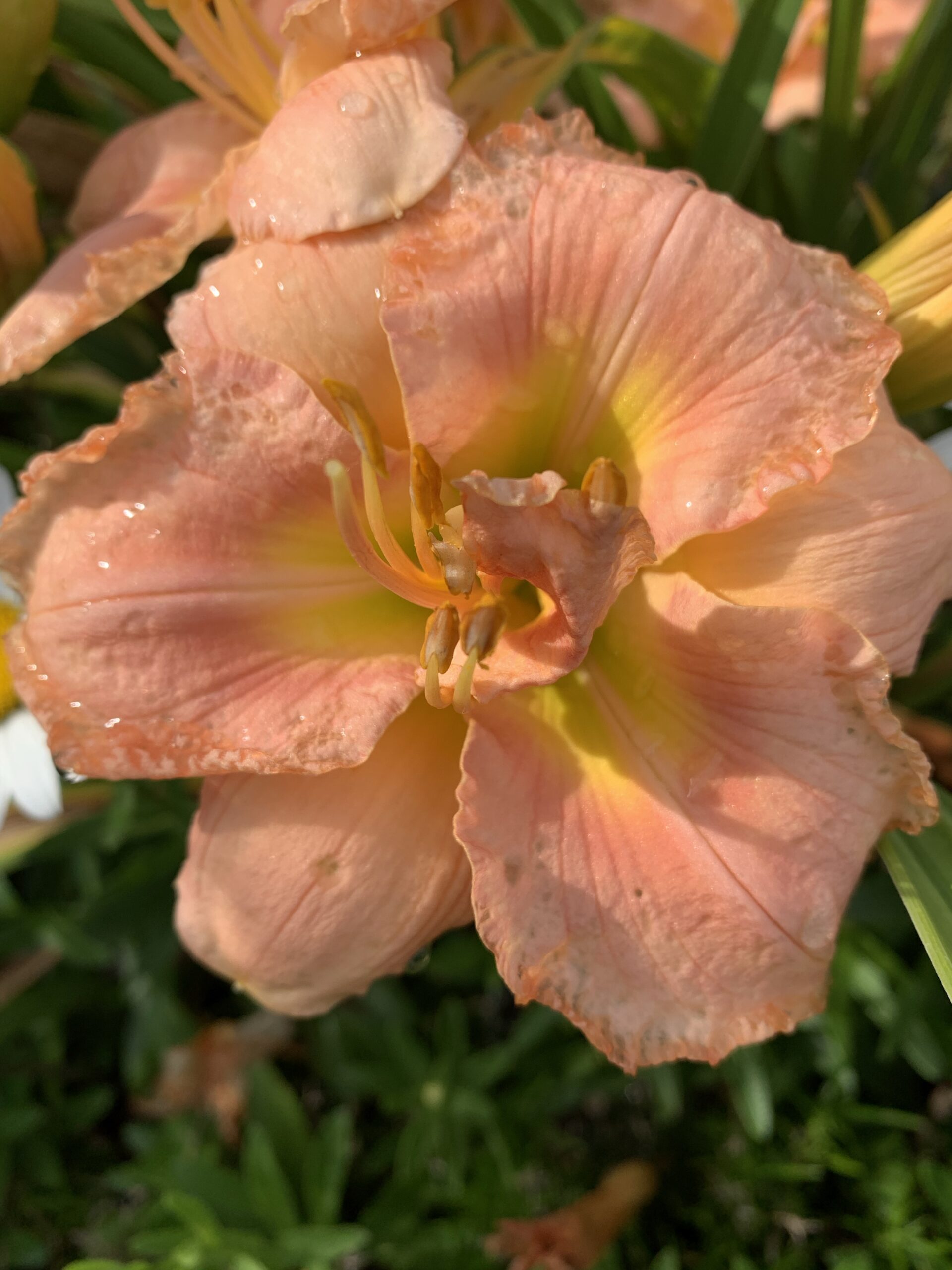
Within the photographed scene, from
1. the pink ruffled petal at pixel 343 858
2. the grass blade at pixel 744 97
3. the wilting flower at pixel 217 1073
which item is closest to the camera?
the pink ruffled petal at pixel 343 858

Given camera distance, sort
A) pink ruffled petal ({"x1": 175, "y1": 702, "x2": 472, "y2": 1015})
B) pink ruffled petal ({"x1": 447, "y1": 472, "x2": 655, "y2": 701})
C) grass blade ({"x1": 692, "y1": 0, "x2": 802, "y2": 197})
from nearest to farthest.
→ pink ruffled petal ({"x1": 447, "y1": 472, "x2": 655, "y2": 701}) < pink ruffled petal ({"x1": 175, "y1": 702, "x2": 472, "y2": 1015}) < grass blade ({"x1": 692, "y1": 0, "x2": 802, "y2": 197})

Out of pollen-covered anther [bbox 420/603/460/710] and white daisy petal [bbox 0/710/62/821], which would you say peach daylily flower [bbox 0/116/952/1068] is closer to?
pollen-covered anther [bbox 420/603/460/710]

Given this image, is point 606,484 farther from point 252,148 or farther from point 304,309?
point 252,148

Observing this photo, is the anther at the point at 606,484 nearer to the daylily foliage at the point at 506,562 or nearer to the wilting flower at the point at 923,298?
the daylily foliage at the point at 506,562

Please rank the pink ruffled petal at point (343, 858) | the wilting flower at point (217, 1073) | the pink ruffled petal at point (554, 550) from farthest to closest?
the wilting flower at point (217, 1073), the pink ruffled petal at point (343, 858), the pink ruffled petal at point (554, 550)

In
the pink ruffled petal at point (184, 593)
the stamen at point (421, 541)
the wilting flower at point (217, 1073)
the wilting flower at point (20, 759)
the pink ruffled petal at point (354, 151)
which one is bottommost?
the wilting flower at point (217, 1073)

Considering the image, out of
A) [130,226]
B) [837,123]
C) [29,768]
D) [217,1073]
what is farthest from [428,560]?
[217,1073]

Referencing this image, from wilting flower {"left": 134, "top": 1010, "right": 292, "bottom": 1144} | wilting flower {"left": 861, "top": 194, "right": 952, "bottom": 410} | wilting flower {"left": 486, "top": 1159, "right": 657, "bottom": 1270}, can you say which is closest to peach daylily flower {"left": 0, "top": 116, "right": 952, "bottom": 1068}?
wilting flower {"left": 861, "top": 194, "right": 952, "bottom": 410}

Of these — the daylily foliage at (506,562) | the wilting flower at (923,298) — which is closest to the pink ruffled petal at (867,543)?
the daylily foliage at (506,562)
